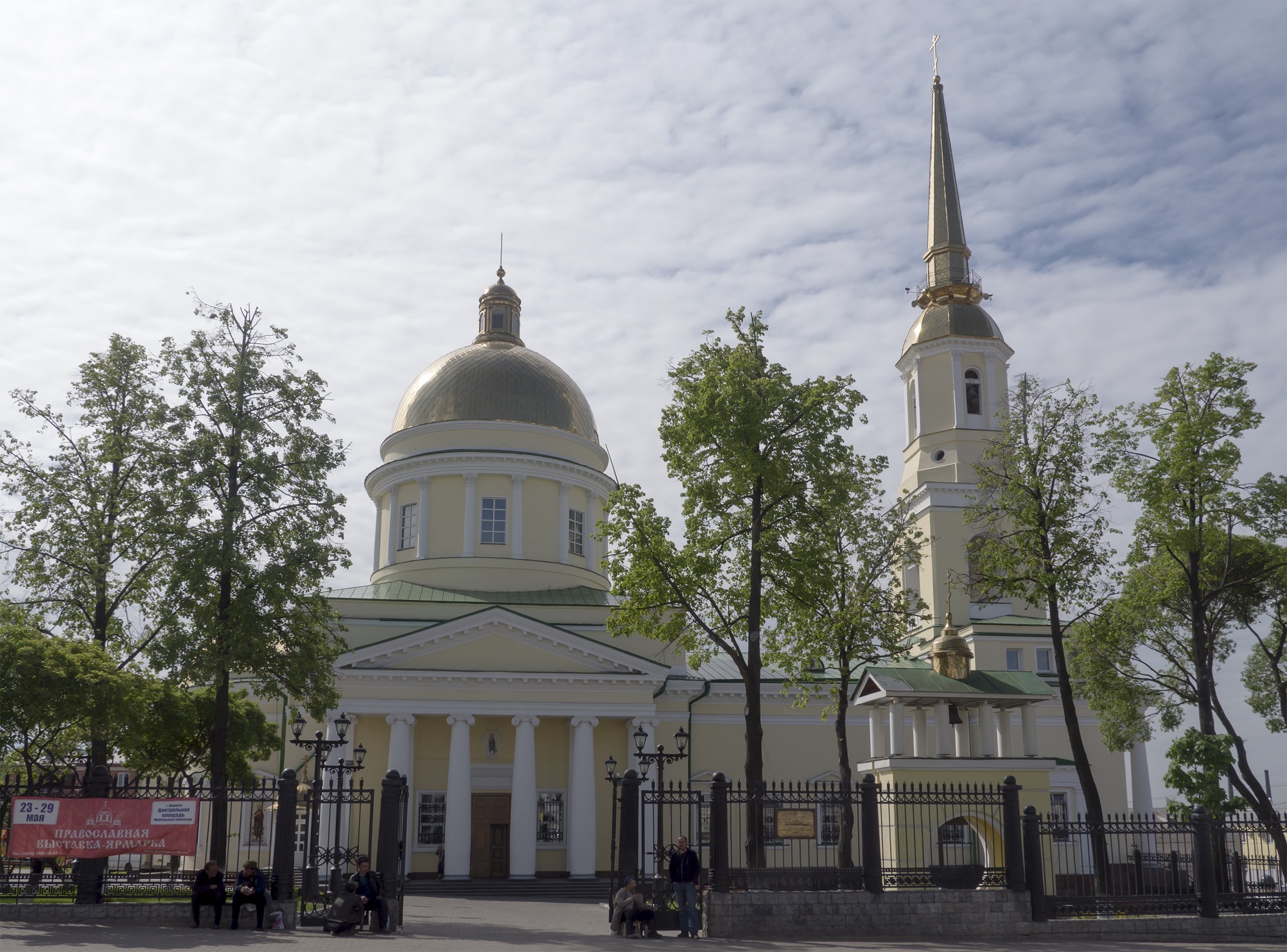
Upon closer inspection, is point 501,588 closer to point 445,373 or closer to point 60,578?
point 445,373

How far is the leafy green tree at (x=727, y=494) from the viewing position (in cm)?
2225

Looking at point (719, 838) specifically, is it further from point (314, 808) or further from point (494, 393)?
point (494, 393)

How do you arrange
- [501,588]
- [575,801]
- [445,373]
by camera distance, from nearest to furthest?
[575,801] → [501,588] → [445,373]

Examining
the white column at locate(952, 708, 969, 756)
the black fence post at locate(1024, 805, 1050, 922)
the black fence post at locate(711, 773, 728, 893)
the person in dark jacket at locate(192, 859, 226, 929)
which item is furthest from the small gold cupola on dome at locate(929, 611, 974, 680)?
the person in dark jacket at locate(192, 859, 226, 929)

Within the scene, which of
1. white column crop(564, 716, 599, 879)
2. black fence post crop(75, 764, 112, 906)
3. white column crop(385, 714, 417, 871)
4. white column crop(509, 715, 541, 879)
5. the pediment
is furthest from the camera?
the pediment

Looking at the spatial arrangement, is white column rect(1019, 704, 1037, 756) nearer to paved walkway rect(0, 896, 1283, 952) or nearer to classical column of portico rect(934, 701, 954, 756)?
classical column of portico rect(934, 701, 954, 756)

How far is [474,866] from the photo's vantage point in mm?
32781

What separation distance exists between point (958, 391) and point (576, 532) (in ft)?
46.3

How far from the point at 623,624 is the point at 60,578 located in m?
11.5

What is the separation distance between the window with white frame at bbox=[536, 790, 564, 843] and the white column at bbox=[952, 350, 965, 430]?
18109mm

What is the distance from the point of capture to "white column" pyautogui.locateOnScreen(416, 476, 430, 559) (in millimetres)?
39344

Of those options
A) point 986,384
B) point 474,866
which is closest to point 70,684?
point 474,866

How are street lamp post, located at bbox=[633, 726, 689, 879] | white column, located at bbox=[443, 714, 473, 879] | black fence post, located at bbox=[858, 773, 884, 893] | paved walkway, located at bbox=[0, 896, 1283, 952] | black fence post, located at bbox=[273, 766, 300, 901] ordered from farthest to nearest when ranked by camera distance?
white column, located at bbox=[443, 714, 473, 879]
street lamp post, located at bbox=[633, 726, 689, 879]
black fence post, located at bbox=[858, 773, 884, 893]
black fence post, located at bbox=[273, 766, 300, 901]
paved walkway, located at bbox=[0, 896, 1283, 952]

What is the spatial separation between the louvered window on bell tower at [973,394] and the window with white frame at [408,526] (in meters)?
19.3
